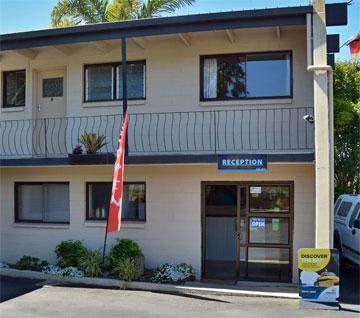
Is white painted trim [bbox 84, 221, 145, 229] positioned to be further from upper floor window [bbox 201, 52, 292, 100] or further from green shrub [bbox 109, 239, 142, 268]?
upper floor window [bbox 201, 52, 292, 100]

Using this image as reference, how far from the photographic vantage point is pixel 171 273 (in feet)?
35.1

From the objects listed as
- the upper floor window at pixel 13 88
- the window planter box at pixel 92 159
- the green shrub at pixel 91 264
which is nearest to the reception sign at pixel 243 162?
the window planter box at pixel 92 159

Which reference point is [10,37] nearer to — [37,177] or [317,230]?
[37,177]

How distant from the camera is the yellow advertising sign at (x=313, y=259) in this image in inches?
344

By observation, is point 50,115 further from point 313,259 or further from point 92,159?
point 313,259

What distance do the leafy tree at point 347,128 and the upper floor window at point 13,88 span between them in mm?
9200

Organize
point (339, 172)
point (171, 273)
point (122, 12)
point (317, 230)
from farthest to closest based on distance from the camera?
point (122, 12) < point (339, 172) < point (171, 273) < point (317, 230)

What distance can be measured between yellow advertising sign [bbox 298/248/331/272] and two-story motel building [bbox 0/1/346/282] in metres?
2.04

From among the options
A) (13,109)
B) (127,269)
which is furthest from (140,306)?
(13,109)

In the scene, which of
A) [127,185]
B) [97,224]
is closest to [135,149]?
[127,185]

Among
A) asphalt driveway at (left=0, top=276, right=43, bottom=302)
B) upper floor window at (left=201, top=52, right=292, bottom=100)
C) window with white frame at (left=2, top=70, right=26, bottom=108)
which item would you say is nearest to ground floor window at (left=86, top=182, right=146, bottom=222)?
asphalt driveway at (left=0, top=276, right=43, bottom=302)

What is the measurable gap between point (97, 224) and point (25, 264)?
2014 millimetres

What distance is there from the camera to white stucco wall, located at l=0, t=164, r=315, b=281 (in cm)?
1082

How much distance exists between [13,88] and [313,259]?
31.2 feet
